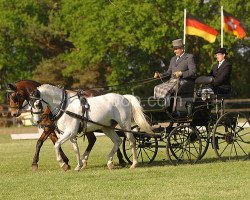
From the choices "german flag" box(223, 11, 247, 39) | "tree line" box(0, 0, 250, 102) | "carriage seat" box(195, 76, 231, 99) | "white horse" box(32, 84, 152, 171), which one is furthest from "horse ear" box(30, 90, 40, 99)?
"tree line" box(0, 0, 250, 102)

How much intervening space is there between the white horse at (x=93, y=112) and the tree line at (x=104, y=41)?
91.6ft

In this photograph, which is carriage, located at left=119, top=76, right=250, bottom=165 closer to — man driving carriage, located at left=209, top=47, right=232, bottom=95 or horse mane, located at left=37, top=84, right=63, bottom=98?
man driving carriage, located at left=209, top=47, right=232, bottom=95

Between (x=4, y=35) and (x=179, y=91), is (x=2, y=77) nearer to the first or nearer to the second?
(x=4, y=35)

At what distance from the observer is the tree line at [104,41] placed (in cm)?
4722

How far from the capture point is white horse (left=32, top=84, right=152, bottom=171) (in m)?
15.2

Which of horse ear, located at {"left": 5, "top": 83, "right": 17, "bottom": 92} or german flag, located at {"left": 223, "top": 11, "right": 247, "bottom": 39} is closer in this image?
horse ear, located at {"left": 5, "top": 83, "right": 17, "bottom": 92}

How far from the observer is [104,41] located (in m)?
49.9

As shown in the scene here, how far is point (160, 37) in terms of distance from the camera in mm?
46938

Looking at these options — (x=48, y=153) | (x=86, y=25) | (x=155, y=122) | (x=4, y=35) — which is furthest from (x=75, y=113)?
(x=4, y=35)

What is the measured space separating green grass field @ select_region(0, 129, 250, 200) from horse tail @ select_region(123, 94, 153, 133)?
2.47ft

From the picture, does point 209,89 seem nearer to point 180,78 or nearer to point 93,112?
point 180,78

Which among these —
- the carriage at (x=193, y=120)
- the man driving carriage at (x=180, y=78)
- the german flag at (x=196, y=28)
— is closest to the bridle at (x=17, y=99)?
the carriage at (x=193, y=120)

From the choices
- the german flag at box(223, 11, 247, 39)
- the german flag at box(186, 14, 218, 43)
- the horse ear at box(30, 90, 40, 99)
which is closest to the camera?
the horse ear at box(30, 90, 40, 99)

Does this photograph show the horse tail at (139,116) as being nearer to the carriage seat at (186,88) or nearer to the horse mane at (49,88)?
the carriage seat at (186,88)
